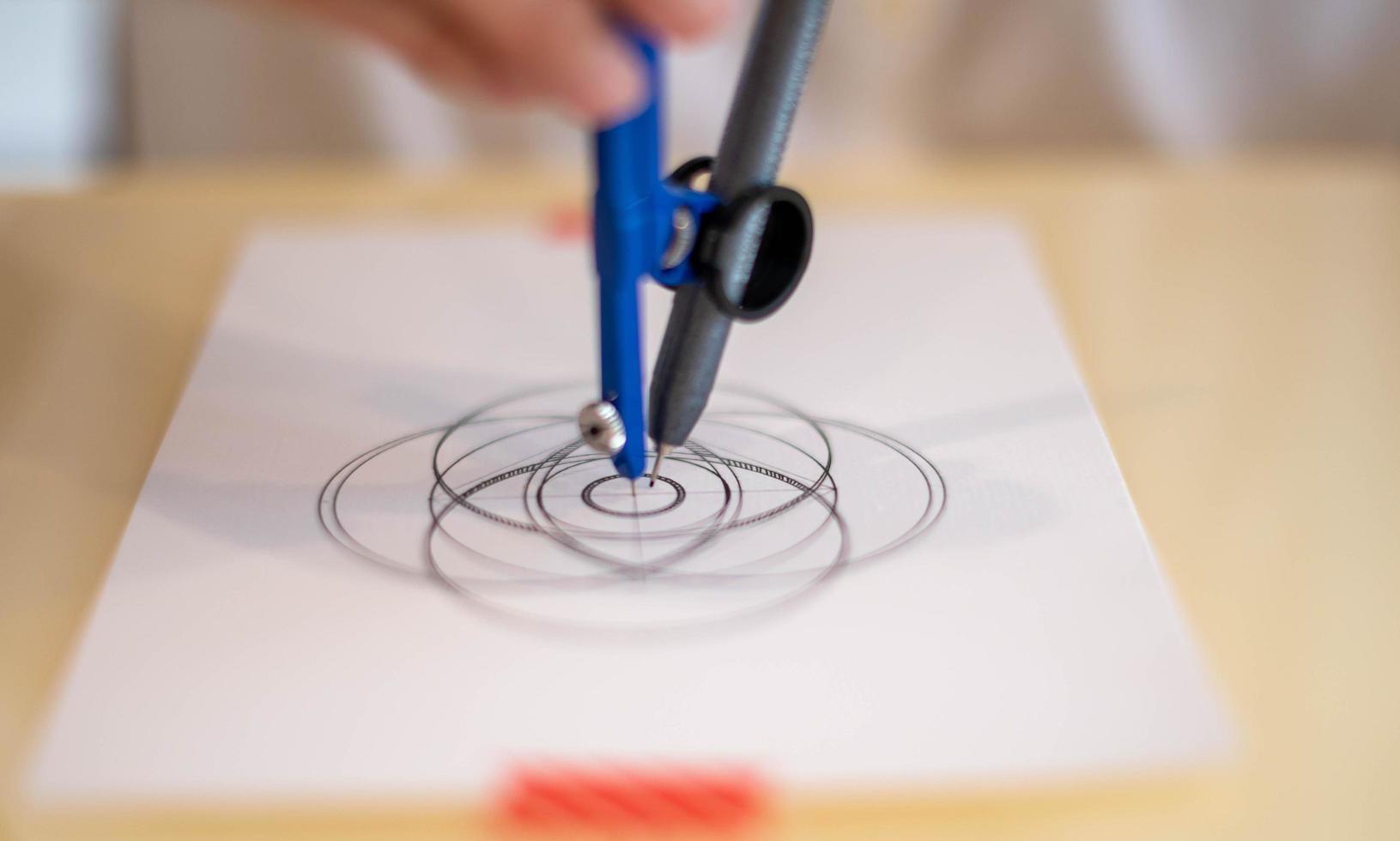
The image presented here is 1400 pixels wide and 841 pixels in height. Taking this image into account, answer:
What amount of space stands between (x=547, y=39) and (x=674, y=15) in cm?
4

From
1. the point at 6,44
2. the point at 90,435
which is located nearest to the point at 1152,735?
the point at 90,435

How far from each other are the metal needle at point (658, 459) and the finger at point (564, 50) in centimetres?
13

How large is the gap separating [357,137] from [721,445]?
0.52 metres

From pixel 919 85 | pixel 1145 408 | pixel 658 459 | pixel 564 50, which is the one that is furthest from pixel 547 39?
pixel 919 85

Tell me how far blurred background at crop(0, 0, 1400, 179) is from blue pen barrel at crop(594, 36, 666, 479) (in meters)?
0.46

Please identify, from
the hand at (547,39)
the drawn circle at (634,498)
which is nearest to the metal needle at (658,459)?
the drawn circle at (634,498)

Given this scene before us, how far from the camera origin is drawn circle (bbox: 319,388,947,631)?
16.3 inches

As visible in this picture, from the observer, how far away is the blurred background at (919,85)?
32.6 inches

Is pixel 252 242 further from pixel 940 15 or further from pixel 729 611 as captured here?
pixel 940 15

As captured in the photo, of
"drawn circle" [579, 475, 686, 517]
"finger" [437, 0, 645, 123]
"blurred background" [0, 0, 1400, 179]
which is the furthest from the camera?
"blurred background" [0, 0, 1400, 179]

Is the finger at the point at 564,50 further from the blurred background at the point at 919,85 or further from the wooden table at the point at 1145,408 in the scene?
the blurred background at the point at 919,85

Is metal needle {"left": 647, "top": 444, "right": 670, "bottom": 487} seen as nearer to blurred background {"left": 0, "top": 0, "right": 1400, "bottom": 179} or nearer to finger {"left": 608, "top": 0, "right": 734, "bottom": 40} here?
finger {"left": 608, "top": 0, "right": 734, "bottom": 40}

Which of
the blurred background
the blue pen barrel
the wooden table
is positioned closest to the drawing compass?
the blue pen barrel

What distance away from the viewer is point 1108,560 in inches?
16.8
